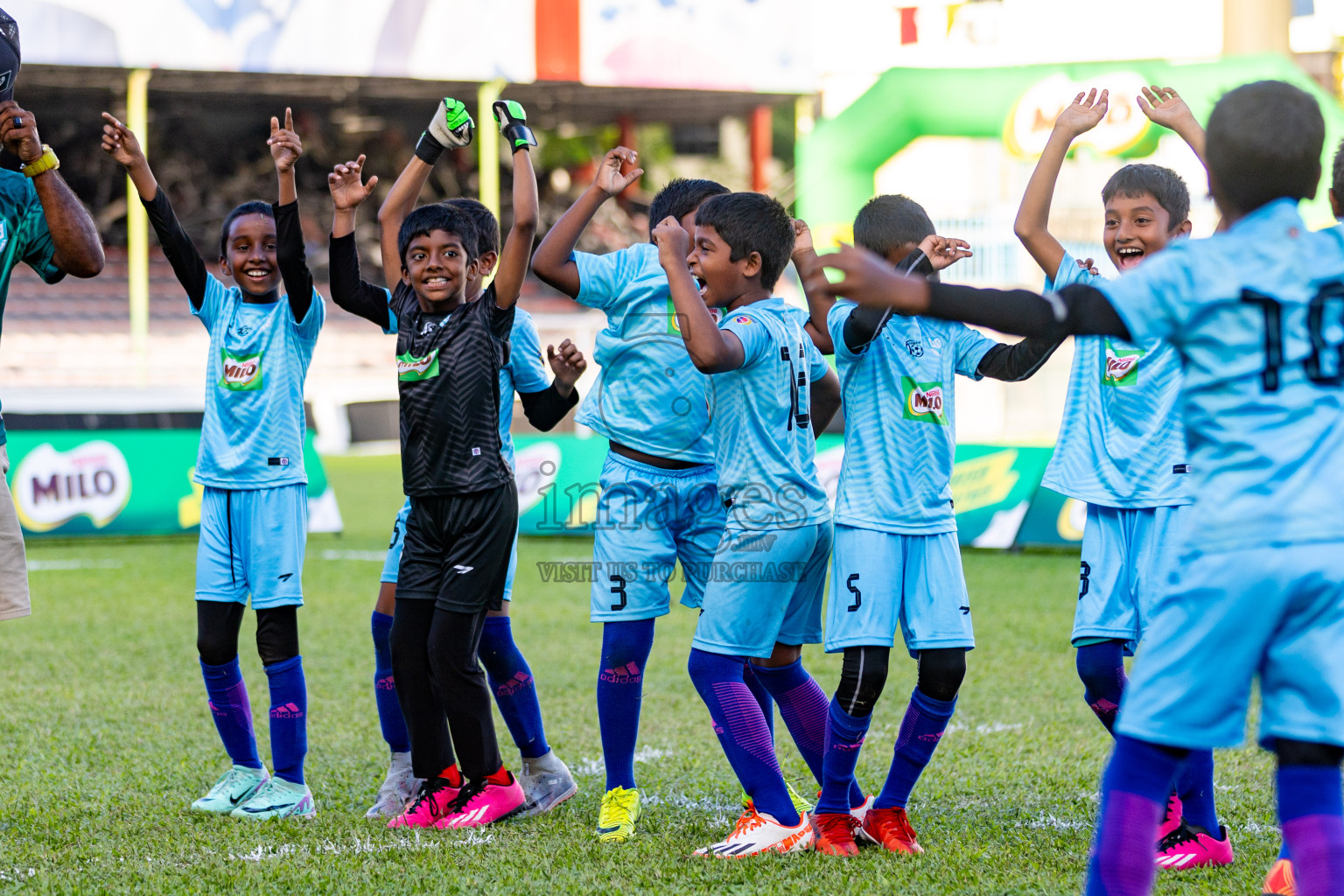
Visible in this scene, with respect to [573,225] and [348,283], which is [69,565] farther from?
[573,225]

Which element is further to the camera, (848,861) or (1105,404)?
(1105,404)

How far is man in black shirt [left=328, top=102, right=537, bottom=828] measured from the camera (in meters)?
3.87

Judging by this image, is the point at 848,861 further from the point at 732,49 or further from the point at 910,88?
the point at 732,49

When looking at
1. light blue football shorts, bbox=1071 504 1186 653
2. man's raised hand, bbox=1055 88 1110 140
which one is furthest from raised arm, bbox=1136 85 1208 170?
light blue football shorts, bbox=1071 504 1186 653

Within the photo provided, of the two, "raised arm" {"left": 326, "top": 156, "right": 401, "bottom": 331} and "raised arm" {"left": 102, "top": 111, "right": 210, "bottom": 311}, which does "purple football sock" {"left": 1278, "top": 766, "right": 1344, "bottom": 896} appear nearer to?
"raised arm" {"left": 326, "top": 156, "right": 401, "bottom": 331}

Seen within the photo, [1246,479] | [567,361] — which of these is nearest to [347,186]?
[567,361]

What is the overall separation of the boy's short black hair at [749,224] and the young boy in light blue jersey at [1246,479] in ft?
4.50

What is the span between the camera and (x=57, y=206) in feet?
12.0

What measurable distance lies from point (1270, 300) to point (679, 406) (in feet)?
6.60

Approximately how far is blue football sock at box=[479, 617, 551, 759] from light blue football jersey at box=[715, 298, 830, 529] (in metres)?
1.07

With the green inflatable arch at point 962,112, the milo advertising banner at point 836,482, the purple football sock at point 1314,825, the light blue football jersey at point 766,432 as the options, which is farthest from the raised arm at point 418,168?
the green inflatable arch at point 962,112

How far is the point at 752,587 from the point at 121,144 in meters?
2.23

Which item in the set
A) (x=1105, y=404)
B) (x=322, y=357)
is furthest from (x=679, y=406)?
(x=322, y=357)

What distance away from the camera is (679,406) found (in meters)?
4.09
